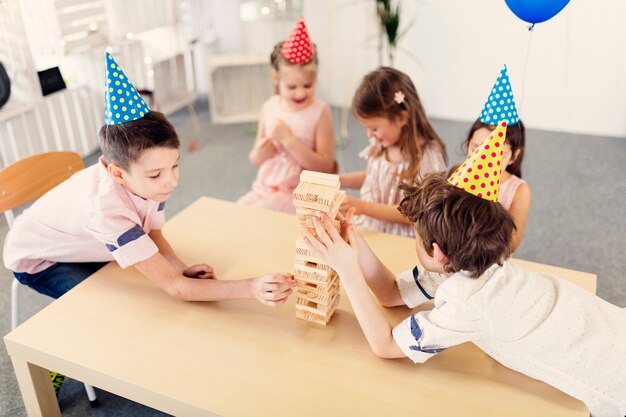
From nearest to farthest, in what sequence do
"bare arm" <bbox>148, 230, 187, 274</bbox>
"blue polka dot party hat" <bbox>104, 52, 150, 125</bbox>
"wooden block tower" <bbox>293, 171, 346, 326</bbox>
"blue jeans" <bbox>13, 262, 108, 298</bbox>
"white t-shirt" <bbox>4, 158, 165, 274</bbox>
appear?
"wooden block tower" <bbox>293, 171, 346, 326</bbox> < "blue polka dot party hat" <bbox>104, 52, 150, 125</bbox> < "white t-shirt" <bbox>4, 158, 165, 274</bbox> < "bare arm" <bbox>148, 230, 187, 274</bbox> < "blue jeans" <bbox>13, 262, 108, 298</bbox>

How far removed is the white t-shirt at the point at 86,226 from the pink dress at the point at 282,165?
28.6 inches

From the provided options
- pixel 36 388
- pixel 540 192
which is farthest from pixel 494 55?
pixel 36 388

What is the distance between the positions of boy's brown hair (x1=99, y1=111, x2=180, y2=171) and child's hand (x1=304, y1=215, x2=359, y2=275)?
0.46 meters

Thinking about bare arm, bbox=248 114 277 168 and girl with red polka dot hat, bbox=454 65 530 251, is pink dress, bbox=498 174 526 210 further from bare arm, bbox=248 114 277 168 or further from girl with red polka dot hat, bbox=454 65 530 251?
bare arm, bbox=248 114 277 168

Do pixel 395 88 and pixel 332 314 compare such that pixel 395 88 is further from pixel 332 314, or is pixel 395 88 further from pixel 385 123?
pixel 332 314

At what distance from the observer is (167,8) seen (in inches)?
153

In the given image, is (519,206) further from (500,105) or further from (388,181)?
(388,181)

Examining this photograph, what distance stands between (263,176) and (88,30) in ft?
5.56

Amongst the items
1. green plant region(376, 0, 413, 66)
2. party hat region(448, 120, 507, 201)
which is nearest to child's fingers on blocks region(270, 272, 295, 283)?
party hat region(448, 120, 507, 201)

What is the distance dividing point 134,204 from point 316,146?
95cm

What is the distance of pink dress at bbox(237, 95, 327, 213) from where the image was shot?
2.27 metres

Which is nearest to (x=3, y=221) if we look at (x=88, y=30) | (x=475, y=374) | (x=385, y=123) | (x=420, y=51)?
(x=88, y=30)

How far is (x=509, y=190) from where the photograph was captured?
1.72m

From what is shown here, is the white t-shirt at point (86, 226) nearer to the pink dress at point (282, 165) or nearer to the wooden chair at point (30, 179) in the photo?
the wooden chair at point (30, 179)
